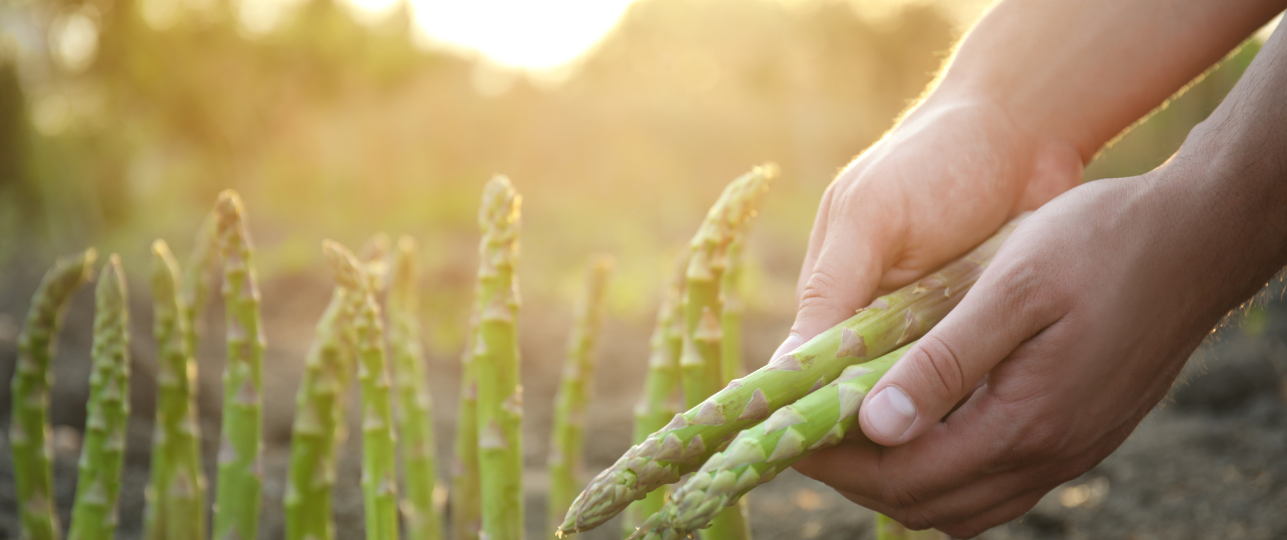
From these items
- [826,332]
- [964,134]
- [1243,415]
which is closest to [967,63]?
[964,134]

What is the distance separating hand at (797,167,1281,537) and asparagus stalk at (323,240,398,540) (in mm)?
1079

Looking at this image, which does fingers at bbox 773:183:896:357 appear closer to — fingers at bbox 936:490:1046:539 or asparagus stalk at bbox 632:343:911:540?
asparagus stalk at bbox 632:343:911:540

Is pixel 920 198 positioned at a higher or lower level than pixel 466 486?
higher

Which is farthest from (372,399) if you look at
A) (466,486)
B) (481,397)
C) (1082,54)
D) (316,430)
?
(1082,54)

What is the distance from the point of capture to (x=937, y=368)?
1380 mm

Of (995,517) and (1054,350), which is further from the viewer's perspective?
(995,517)

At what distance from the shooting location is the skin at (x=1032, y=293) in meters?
1.39

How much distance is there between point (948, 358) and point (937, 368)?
0.10 ft

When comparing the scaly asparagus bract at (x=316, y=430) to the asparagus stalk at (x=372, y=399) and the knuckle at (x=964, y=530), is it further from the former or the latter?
the knuckle at (x=964, y=530)

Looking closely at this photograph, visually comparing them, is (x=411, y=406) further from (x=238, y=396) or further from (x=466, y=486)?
(x=238, y=396)

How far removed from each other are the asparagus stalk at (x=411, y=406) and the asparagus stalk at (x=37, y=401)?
3.04 ft

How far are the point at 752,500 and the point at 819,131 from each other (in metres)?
16.8

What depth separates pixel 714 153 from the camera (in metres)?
18.4

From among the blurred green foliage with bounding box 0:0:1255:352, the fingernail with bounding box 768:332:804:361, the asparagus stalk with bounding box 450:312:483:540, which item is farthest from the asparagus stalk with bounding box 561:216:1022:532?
the blurred green foliage with bounding box 0:0:1255:352
